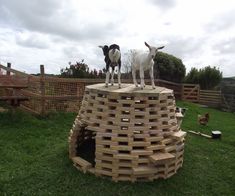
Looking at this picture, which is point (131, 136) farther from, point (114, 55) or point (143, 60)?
point (114, 55)

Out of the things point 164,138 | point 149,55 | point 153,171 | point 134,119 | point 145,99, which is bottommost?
point 153,171

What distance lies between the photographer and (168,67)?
69.7 feet

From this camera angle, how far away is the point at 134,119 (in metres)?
5.85

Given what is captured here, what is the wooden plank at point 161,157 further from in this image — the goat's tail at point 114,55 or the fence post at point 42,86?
the fence post at point 42,86

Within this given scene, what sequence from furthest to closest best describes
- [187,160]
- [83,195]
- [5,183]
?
[187,160], [5,183], [83,195]

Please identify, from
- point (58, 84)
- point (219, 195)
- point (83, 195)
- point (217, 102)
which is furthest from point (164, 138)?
point (217, 102)

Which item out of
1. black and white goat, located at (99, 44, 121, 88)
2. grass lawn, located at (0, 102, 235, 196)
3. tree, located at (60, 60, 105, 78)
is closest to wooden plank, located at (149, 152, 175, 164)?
grass lawn, located at (0, 102, 235, 196)

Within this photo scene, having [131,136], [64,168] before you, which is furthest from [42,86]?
[131,136]

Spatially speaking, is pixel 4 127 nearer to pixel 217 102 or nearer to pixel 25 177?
pixel 25 177

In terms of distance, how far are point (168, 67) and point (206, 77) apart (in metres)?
4.04

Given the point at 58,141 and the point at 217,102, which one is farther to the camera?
the point at 217,102

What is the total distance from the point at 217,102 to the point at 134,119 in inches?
613

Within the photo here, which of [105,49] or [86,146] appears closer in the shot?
[105,49]

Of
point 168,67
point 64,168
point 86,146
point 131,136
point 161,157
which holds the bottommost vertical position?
point 64,168
